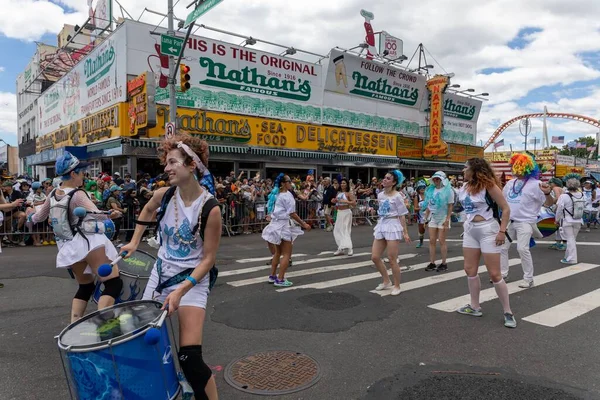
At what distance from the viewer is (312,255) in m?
10.2

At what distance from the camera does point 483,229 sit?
5.06m

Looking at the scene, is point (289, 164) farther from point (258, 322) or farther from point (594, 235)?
point (258, 322)

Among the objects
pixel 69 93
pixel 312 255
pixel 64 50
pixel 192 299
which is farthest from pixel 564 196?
pixel 64 50

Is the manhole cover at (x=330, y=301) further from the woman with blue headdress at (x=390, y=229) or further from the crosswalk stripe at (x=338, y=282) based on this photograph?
the woman with blue headdress at (x=390, y=229)

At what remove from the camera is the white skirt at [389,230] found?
6352mm

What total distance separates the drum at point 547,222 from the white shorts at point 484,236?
7545mm

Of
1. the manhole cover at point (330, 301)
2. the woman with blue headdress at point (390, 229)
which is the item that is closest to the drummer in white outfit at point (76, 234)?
the manhole cover at point (330, 301)

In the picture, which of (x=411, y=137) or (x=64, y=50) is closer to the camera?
(x=64, y=50)

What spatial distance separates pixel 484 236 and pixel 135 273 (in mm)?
3886

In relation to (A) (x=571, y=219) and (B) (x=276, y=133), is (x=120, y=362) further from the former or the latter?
(B) (x=276, y=133)

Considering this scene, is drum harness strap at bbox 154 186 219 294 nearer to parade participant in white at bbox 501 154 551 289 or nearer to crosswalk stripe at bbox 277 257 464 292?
crosswalk stripe at bbox 277 257 464 292

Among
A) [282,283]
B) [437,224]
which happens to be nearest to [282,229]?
[282,283]

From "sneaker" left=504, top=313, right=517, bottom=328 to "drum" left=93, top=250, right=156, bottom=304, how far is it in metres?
4.00

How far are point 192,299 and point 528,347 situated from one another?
3564 mm
